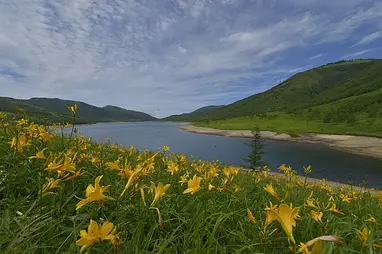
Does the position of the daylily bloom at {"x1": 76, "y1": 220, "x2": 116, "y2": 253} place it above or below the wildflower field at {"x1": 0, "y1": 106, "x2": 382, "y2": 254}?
above

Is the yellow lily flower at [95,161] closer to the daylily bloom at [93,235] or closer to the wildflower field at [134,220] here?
the wildflower field at [134,220]

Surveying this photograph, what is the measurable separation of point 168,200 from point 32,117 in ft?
10.7

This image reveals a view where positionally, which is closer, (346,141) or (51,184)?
(51,184)

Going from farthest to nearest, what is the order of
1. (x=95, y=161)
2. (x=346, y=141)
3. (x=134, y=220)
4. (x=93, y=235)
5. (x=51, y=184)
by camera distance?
(x=346, y=141), (x=95, y=161), (x=134, y=220), (x=51, y=184), (x=93, y=235)

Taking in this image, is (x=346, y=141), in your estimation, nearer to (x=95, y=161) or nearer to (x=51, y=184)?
(x=95, y=161)

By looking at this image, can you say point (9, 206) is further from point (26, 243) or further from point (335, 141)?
point (335, 141)

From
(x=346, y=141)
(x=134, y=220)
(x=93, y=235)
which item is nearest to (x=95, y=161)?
(x=134, y=220)

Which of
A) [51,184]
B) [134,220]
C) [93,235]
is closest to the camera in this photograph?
[93,235]

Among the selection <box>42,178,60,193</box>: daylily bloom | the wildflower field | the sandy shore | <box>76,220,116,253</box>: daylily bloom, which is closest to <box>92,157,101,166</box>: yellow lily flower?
the wildflower field

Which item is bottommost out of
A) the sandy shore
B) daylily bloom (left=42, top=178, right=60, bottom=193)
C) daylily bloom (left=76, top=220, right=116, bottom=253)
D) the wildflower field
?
the sandy shore

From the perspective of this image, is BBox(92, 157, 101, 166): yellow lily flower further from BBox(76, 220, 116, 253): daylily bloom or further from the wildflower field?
BBox(76, 220, 116, 253): daylily bloom

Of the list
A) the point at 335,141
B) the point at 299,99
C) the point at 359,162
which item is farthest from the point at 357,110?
the point at 299,99

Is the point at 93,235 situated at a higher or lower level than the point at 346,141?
higher

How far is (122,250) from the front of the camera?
116 centimetres
